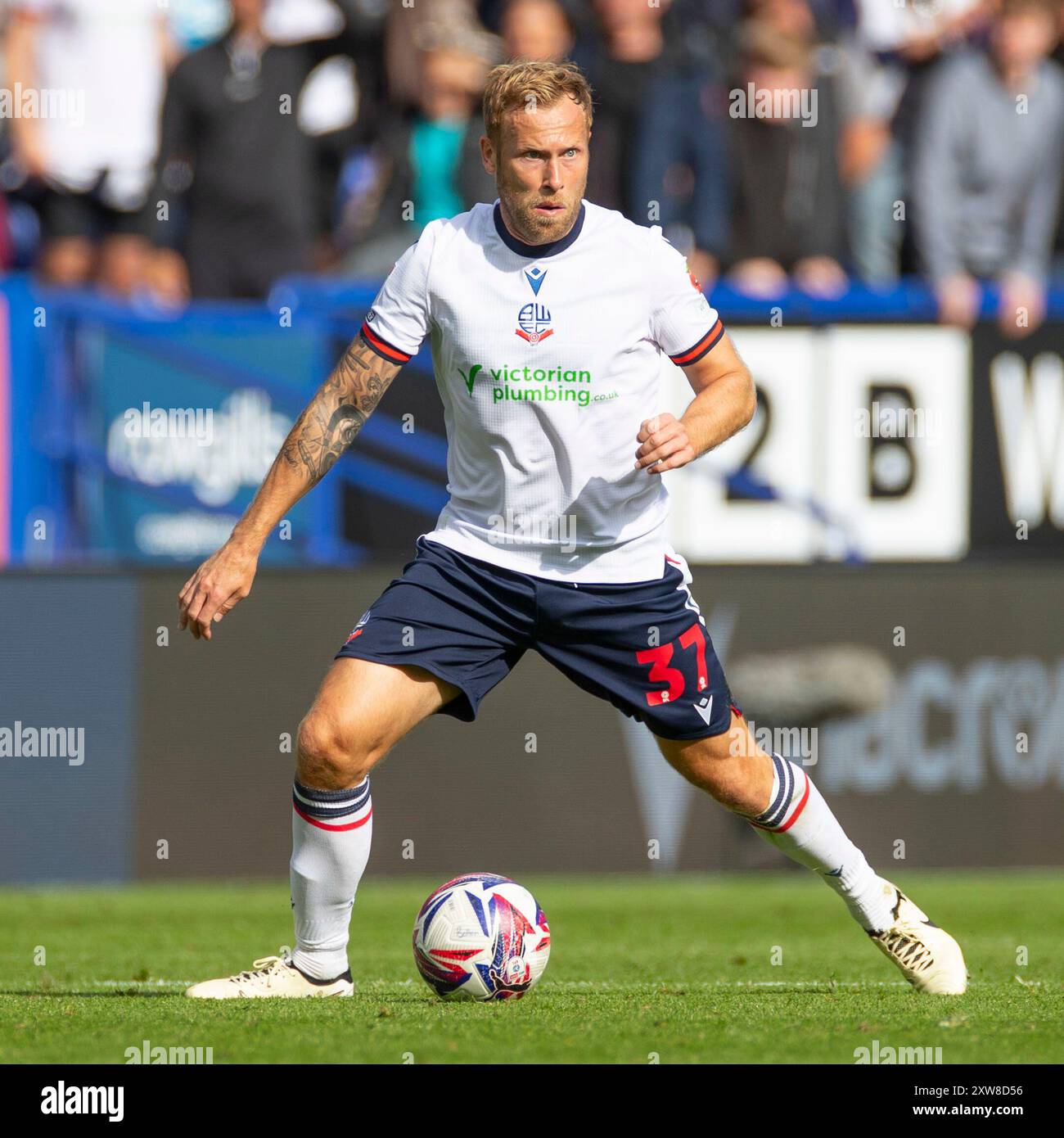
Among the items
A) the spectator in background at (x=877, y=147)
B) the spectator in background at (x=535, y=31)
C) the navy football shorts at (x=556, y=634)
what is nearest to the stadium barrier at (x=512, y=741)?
the spectator in background at (x=877, y=147)

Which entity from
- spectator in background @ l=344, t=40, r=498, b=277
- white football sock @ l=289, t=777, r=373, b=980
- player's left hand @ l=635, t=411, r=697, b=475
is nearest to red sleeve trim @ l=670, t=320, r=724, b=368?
player's left hand @ l=635, t=411, r=697, b=475

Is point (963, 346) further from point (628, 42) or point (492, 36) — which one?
point (492, 36)

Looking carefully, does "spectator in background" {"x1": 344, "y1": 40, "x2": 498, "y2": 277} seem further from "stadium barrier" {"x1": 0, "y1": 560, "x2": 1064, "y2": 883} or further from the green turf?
the green turf

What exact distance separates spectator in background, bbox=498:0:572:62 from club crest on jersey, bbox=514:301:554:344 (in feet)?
19.9

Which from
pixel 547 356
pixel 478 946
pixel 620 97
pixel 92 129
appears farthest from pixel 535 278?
pixel 92 129

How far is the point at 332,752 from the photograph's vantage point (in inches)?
232

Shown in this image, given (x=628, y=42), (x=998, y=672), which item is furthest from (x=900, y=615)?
(x=628, y=42)

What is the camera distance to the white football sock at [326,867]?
607cm

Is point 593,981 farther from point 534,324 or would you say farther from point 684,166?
point 684,166

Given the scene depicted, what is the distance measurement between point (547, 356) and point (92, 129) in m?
8.29

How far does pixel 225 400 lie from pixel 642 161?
281 centimetres

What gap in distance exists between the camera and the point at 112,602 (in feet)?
36.4

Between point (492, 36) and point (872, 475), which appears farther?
point (492, 36)

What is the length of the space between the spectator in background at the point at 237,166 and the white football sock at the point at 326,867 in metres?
6.83
